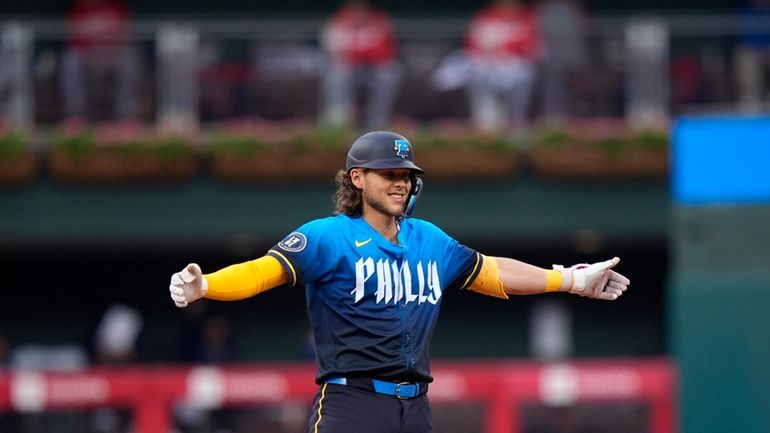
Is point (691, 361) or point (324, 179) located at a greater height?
point (324, 179)

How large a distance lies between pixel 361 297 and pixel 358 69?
31.4 ft

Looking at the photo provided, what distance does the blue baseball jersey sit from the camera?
17.5 feet

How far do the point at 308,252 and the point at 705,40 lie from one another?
10.7 meters

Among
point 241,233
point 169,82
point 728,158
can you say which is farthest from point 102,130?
point 728,158

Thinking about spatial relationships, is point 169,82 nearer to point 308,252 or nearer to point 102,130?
point 102,130

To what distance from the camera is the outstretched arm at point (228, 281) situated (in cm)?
494

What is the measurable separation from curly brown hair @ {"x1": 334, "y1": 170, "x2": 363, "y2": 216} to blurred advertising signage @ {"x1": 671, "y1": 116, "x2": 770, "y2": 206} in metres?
4.68

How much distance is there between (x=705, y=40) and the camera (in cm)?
1509

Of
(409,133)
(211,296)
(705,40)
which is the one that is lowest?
(211,296)

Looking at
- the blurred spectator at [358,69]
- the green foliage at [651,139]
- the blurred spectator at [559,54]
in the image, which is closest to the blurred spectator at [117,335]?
the blurred spectator at [358,69]

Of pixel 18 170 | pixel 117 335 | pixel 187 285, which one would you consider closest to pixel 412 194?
pixel 187 285

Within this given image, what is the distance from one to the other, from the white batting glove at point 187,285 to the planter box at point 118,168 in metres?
A: 10.2

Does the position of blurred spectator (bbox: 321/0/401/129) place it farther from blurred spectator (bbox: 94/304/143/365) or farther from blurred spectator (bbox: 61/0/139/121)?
blurred spectator (bbox: 94/304/143/365)

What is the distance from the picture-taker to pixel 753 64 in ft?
48.5
